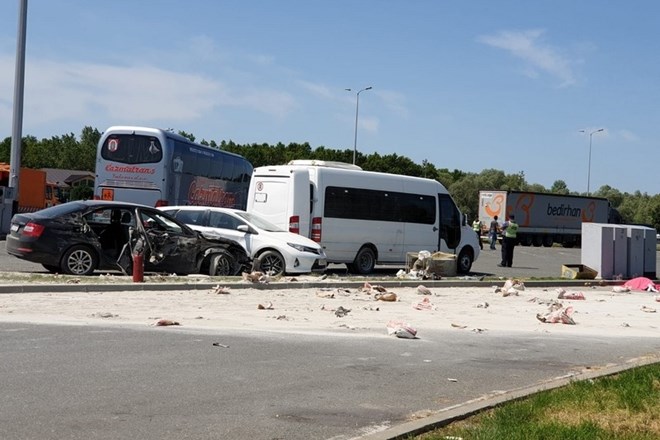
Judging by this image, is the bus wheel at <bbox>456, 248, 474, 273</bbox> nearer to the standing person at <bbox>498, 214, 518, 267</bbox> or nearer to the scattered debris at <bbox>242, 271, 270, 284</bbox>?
the standing person at <bbox>498, 214, 518, 267</bbox>

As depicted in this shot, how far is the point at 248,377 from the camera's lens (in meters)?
7.98

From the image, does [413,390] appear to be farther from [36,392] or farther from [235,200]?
[235,200]

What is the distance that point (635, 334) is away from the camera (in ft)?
42.1

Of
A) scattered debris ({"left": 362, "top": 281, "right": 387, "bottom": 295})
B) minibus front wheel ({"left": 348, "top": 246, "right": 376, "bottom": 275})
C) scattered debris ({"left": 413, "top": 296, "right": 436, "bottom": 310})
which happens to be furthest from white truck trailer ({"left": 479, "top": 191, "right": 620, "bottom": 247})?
scattered debris ({"left": 413, "top": 296, "right": 436, "bottom": 310})

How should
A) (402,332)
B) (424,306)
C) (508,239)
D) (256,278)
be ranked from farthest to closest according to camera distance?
(508,239) < (256,278) < (424,306) < (402,332)

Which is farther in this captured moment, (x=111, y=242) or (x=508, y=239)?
(x=508, y=239)

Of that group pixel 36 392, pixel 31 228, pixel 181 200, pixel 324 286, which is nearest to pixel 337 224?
pixel 324 286

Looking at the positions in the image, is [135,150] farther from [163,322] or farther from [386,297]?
[163,322]

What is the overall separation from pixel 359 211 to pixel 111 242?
289 inches

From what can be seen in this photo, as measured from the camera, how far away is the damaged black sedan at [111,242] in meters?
16.6

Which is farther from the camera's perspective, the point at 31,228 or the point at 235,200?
the point at 235,200

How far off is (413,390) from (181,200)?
24.0 meters

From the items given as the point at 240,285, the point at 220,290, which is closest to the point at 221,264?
the point at 240,285

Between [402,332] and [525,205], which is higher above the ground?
[525,205]
